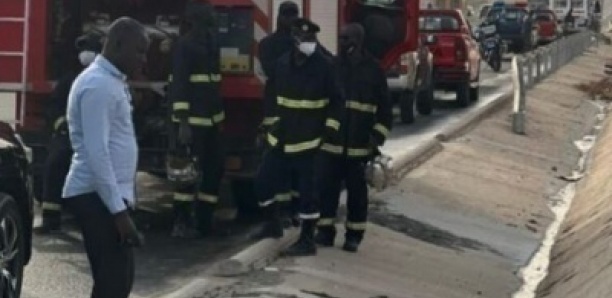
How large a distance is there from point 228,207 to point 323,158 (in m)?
2.97

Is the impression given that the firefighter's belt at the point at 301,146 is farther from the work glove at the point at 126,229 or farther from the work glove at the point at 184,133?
the work glove at the point at 126,229

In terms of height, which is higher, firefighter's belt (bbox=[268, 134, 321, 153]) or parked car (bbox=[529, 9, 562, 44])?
parked car (bbox=[529, 9, 562, 44])

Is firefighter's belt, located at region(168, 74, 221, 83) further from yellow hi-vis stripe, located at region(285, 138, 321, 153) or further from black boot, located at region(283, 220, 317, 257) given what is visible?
black boot, located at region(283, 220, 317, 257)

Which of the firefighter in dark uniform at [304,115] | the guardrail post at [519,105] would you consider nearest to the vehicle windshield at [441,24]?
the guardrail post at [519,105]

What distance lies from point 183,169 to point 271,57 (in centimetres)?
117

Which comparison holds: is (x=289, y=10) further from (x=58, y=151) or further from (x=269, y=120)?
(x=58, y=151)

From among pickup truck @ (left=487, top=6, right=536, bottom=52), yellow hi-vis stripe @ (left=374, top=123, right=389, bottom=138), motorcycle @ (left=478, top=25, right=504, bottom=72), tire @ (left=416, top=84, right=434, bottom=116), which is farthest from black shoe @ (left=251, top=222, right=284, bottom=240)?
pickup truck @ (left=487, top=6, right=536, bottom=52)

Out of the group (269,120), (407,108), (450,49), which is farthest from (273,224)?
Answer: (450,49)

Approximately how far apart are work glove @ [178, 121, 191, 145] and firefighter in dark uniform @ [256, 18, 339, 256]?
86 cm

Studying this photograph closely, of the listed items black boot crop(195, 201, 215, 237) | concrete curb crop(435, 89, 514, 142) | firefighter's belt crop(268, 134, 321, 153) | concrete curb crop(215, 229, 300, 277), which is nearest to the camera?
concrete curb crop(215, 229, 300, 277)

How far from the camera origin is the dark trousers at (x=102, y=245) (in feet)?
22.6

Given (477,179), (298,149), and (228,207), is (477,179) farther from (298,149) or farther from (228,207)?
(298,149)

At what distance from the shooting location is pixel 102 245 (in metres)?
6.92

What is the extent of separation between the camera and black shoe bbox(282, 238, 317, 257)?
1097cm
